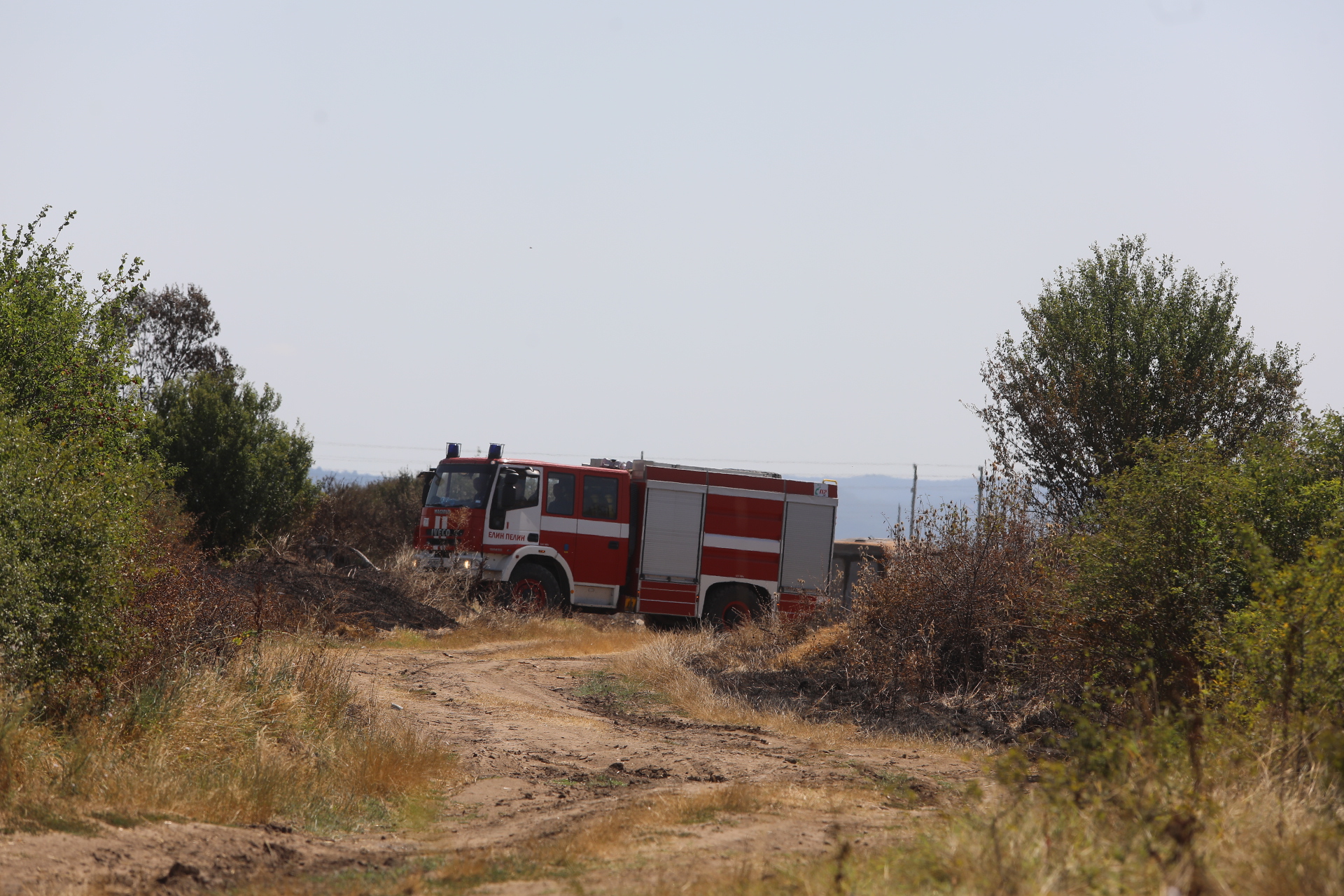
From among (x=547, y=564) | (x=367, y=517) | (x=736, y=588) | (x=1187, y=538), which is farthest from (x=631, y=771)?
(x=367, y=517)

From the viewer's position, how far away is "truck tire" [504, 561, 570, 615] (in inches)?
776

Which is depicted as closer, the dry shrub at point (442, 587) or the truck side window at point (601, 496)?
the dry shrub at point (442, 587)

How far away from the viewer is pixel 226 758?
769 cm

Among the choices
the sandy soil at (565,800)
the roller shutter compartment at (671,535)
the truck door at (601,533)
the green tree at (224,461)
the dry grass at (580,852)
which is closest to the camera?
the dry grass at (580,852)

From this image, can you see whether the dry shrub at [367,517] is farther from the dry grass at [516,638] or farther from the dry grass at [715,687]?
the dry grass at [715,687]

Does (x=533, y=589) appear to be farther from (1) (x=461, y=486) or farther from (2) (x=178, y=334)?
(2) (x=178, y=334)

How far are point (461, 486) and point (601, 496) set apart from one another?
248cm

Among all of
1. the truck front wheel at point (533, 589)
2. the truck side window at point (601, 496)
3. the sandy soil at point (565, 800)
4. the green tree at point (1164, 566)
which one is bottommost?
the sandy soil at point (565, 800)

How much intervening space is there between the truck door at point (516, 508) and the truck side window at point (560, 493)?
0.56 feet

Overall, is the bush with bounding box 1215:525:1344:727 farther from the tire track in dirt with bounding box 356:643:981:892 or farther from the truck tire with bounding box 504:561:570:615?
the truck tire with bounding box 504:561:570:615

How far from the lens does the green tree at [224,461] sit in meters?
27.4

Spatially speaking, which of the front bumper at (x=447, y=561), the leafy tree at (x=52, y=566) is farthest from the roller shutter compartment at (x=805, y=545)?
the leafy tree at (x=52, y=566)

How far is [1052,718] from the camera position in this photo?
1084 centimetres

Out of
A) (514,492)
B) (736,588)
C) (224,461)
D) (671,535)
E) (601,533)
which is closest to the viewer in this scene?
(514,492)
